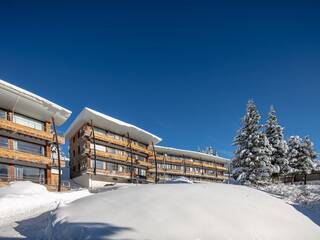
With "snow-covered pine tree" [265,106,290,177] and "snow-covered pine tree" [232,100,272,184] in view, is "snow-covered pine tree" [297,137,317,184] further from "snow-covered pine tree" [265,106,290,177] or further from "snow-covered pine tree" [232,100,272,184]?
"snow-covered pine tree" [232,100,272,184]

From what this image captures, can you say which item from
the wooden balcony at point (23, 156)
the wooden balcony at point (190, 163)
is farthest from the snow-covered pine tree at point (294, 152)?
the wooden balcony at point (23, 156)

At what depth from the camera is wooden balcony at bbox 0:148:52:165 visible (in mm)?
31036

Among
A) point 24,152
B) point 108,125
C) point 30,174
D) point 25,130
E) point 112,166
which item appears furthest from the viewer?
point 108,125

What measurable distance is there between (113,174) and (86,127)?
9.03 m

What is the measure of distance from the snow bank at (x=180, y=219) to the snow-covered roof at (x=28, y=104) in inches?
1029

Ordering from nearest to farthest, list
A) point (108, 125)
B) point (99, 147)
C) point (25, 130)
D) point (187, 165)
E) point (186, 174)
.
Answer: point (25, 130) < point (99, 147) < point (108, 125) < point (186, 174) < point (187, 165)

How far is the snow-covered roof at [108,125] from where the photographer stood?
4466cm

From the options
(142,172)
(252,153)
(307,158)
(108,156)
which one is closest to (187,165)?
(142,172)

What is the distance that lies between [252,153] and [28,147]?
28283 mm

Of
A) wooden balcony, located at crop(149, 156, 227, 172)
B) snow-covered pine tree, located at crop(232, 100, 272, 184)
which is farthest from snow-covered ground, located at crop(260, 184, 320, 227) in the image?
wooden balcony, located at crop(149, 156, 227, 172)

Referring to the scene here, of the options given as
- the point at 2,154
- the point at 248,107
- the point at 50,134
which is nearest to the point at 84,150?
the point at 50,134

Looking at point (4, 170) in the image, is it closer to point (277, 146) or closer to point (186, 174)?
point (277, 146)

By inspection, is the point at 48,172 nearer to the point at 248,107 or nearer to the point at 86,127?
the point at 86,127

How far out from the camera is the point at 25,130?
34031 millimetres
